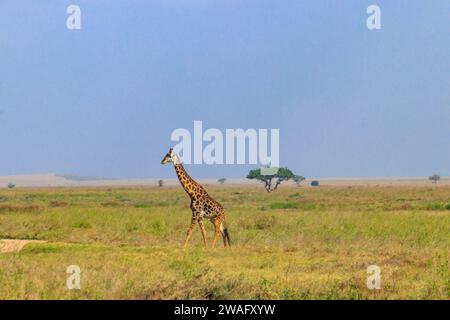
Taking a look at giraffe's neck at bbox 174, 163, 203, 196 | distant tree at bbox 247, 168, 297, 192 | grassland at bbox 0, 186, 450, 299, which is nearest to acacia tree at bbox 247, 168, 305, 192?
distant tree at bbox 247, 168, 297, 192

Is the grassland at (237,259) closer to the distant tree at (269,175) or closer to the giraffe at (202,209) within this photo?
the giraffe at (202,209)

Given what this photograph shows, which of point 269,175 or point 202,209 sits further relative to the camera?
point 269,175

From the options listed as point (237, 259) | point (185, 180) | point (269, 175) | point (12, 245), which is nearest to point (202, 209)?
point (185, 180)

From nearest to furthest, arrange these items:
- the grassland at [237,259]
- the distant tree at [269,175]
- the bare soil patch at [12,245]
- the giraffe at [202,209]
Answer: the grassland at [237,259]
the bare soil patch at [12,245]
the giraffe at [202,209]
the distant tree at [269,175]

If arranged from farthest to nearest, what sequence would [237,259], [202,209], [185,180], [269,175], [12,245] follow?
[269,175] < [185,180] < [12,245] < [202,209] < [237,259]

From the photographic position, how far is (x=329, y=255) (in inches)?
593

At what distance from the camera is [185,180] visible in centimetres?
1788

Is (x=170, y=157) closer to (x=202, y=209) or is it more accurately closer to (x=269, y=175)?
(x=202, y=209)

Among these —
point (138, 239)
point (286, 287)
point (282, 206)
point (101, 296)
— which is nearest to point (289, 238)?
point (138, 239)

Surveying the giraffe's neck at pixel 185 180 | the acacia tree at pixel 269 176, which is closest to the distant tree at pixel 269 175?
the acacia tree at pixel 269 176

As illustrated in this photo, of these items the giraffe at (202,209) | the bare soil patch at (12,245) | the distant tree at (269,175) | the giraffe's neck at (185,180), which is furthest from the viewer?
the distant tree at (269,175)

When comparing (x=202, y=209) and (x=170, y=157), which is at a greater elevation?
(x=170, y=157)

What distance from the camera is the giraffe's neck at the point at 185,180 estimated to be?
58.1 ft

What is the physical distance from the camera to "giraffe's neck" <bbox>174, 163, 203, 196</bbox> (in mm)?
17711
